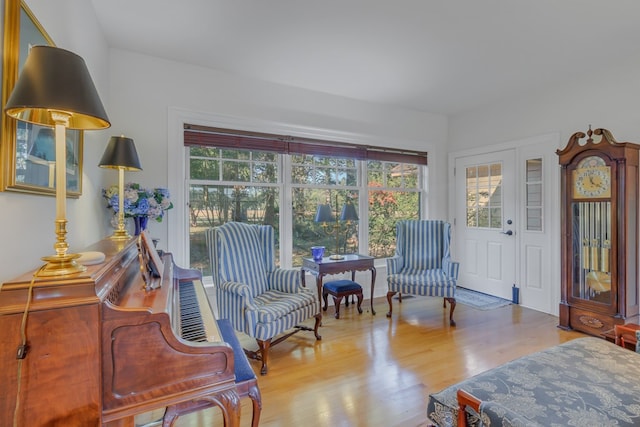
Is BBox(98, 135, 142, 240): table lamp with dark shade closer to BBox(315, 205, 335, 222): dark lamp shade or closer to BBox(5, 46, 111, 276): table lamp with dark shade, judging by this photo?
BBox(5, 46, 111, 276): table lamp with dark shade

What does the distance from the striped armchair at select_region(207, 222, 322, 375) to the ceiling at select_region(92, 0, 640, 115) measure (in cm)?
159

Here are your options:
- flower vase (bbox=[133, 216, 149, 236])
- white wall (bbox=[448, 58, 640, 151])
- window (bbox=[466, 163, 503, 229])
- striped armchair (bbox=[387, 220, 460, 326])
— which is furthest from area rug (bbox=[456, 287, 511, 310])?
flower vase (bbox=[133, 216, 149, 236])

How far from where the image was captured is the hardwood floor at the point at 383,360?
Answer: 1.86 meters

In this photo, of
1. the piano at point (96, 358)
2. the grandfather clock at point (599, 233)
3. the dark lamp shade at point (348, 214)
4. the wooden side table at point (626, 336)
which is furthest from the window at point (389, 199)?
the piano at point (96, 358)

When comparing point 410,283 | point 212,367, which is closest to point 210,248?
point 212,367

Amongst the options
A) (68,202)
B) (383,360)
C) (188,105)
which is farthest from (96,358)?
(188,105)

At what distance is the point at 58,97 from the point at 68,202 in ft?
3.35

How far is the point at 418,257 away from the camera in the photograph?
3.81 m

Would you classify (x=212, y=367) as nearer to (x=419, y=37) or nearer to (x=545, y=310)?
(x=419, y=37)

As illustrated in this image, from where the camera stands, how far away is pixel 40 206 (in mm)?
1284

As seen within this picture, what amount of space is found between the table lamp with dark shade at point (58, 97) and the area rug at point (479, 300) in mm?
3994

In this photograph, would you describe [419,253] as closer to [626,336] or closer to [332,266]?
[332,266]

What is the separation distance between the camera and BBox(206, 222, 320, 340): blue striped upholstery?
7.71 feet

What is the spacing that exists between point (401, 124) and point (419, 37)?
1857mm
